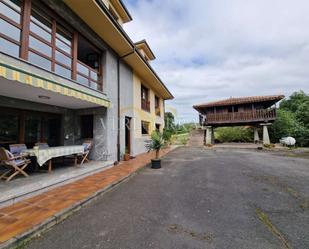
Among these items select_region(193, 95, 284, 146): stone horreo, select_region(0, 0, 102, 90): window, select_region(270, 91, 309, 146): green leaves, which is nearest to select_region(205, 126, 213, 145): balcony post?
select_region(193, 95, 284, 146): stone horreo

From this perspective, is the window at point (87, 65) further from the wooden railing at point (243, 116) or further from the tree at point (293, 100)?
the tree at point (293, 100)

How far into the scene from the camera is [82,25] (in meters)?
→ 7.91

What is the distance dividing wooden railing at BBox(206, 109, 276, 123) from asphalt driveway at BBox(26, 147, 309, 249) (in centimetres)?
1783

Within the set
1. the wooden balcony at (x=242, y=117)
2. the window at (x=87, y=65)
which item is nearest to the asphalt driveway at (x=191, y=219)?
the window at (x=87, y=65)

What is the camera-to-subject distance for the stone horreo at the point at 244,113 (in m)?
21.7

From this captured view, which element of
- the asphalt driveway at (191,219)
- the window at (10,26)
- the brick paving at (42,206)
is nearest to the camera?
the asphalt driveway at (191,219)

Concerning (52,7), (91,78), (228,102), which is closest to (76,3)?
(52,7)

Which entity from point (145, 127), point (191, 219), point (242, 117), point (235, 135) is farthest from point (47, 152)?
point (235, 135)

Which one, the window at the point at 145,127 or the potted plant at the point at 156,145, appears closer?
the potted plant at the point at 156,145

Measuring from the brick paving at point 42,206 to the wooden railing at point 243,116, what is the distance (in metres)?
20.9

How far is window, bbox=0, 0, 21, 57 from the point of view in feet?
16.3

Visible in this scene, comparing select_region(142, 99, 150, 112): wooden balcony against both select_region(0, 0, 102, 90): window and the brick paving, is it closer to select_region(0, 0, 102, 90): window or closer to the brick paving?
select_region(0, 0, 102, 90): window

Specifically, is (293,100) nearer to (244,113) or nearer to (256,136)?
(256,136)

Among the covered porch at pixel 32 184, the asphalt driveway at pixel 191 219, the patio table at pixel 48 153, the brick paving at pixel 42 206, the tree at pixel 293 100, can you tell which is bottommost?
the asphalt driveway at pixel 191 219
